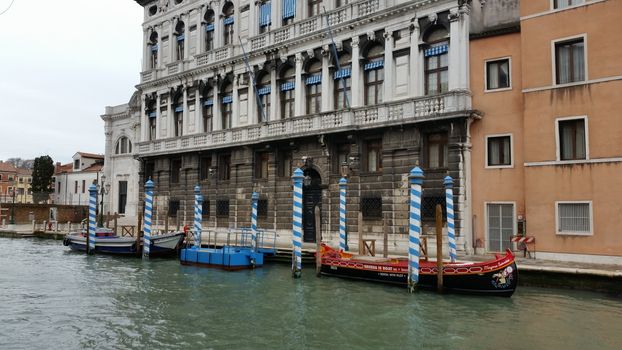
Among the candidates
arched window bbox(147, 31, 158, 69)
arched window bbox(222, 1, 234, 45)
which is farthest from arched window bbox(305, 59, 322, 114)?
arched window bbox(147, 31, 158, 69)

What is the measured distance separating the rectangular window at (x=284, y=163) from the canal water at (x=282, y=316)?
303 inches

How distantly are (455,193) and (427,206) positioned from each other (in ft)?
3.69

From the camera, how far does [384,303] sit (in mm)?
11875

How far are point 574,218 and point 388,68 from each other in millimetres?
8207

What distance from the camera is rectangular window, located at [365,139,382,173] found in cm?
1955

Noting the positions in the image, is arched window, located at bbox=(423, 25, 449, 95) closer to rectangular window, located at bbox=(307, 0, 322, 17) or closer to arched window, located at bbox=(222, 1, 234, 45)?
rectangular window, located at bbox=(307, 0, 322, 17)

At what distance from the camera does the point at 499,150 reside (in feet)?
55.5

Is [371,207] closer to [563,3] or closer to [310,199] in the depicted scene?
[310,199]

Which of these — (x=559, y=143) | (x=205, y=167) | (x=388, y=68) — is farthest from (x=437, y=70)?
(x=205, y=167)

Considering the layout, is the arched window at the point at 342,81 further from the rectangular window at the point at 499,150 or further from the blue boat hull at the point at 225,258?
the blue boat hull at the point at 225,258

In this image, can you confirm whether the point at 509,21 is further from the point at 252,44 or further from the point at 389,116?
the point at 252,44

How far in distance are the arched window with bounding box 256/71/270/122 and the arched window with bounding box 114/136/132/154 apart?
15.4 metres

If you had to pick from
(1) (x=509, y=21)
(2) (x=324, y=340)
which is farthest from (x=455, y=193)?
(2) (x=324, y=340)

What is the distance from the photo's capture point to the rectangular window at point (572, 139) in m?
15.0
